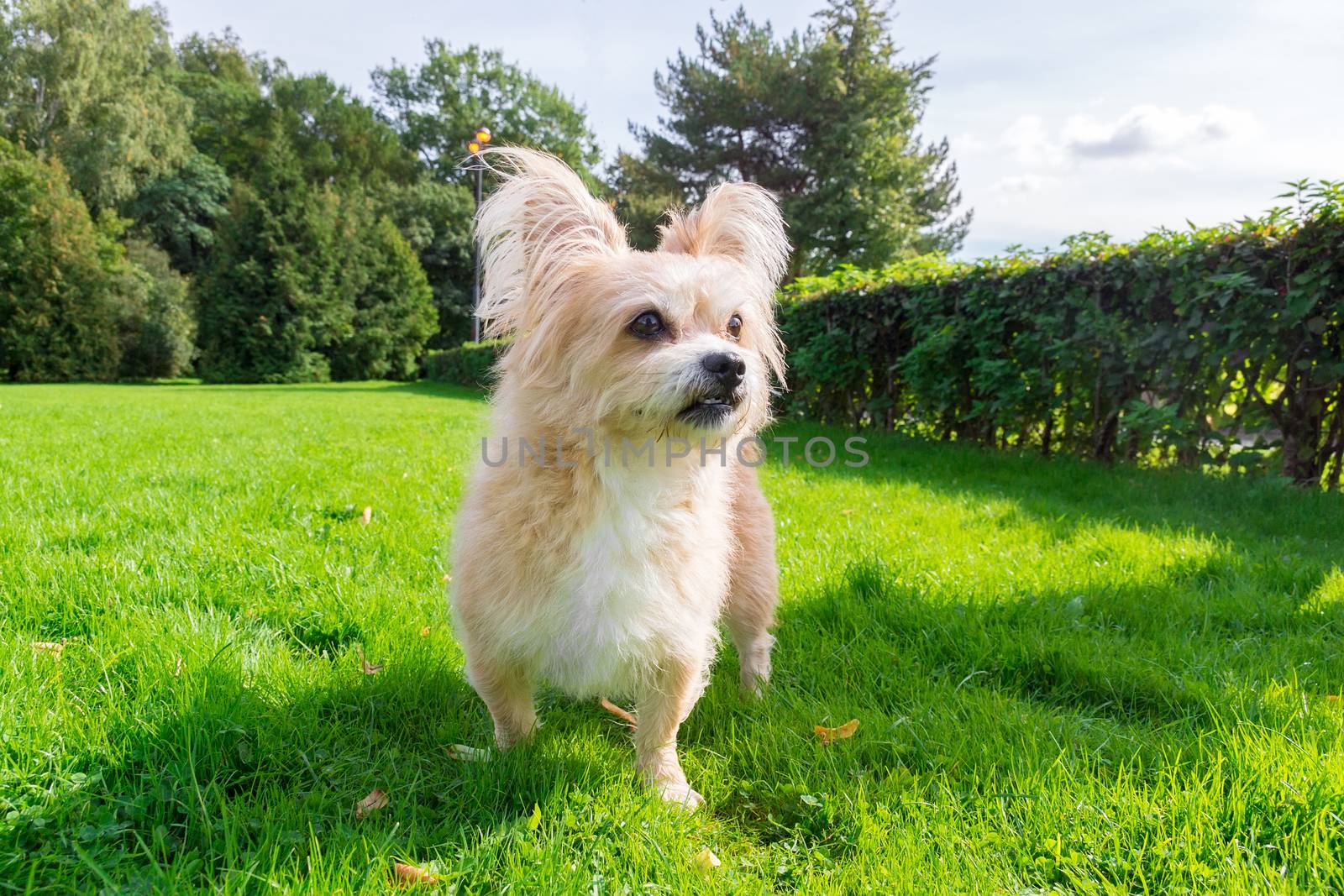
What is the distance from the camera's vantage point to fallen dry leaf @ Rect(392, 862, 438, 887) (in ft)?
5.36

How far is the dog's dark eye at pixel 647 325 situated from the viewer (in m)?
2.13

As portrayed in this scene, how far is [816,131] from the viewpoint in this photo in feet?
82.6

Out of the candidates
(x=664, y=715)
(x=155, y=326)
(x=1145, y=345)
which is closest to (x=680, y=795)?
(x=664, y=715)

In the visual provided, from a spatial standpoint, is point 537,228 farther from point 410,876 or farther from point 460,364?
point 460,364

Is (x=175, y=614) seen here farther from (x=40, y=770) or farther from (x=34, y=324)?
(x=34, y=324)

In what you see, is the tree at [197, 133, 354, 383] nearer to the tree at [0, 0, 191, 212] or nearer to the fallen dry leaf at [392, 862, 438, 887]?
the tree at [0, 0, 191, 212]

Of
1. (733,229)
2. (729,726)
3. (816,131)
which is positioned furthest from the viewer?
(816,131)

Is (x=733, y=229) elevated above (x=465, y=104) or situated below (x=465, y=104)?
below

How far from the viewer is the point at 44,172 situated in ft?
90.6

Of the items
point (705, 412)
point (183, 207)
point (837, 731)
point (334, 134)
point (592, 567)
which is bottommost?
point (837, 731)

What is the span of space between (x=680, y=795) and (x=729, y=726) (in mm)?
433

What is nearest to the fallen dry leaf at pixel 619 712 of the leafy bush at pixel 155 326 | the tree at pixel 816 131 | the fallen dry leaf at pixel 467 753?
the fallen dry leaf at pixel 467 753

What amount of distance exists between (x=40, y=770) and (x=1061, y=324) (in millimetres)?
7050

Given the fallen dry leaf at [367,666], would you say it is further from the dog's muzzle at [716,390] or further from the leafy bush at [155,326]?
the leafy bush at [155,326]
